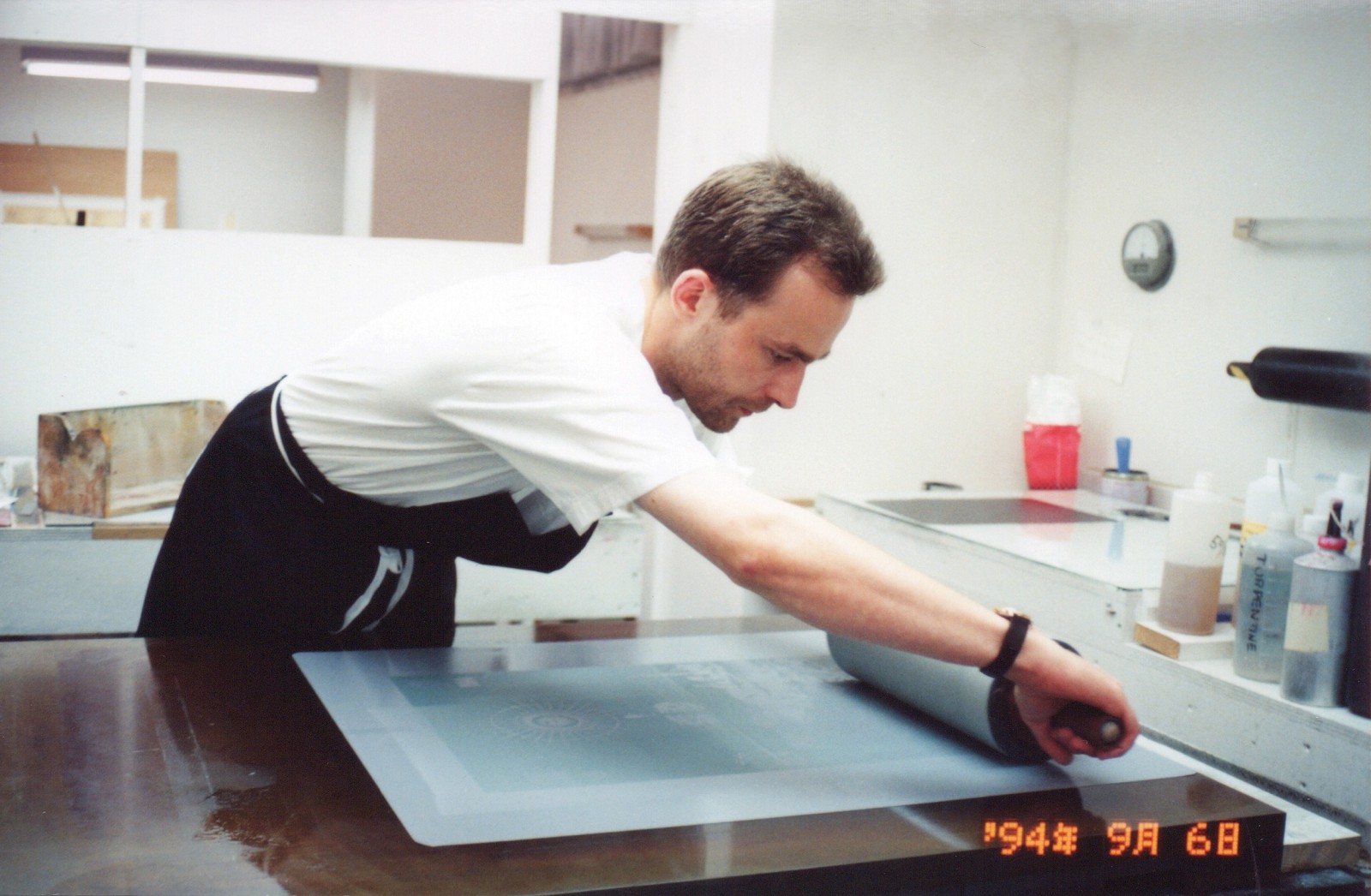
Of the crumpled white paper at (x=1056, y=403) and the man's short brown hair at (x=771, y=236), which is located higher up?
the man's short brown hair at (x=771, y=236)

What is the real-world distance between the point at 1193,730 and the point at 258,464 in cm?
128

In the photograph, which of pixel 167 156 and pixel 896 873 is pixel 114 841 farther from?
pixel 167 156

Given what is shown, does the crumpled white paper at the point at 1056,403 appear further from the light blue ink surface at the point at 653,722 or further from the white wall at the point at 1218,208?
the light blue ink surface at the point at 653,722

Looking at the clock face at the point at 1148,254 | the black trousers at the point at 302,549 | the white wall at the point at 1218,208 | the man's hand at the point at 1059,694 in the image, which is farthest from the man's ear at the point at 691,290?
the clock face at the point at 1148,254

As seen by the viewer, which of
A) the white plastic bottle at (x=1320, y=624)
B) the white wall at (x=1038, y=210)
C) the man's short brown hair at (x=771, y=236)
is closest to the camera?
the man's short brown hair at (x=771, y=236)

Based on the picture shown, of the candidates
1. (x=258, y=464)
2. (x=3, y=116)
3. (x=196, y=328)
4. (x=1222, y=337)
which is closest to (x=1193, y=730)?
(x=1222, y=337)

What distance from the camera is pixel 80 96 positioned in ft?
8.14

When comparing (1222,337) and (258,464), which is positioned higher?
(1222,337)

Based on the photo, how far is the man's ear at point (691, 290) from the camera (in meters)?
1.31

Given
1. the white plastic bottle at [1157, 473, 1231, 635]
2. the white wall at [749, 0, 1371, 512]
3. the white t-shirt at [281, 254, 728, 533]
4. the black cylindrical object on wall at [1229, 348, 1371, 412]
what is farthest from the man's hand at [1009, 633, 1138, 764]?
the white wall at [749, 0, 1371, 512]

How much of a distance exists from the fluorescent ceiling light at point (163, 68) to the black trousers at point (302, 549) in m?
1.33

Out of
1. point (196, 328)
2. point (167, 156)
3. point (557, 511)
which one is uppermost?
point (167, 156)

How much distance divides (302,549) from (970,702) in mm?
803

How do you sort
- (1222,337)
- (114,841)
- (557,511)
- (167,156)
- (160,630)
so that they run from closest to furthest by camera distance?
(114,841)
(557,511)
(160,630)
(1222,337)
(167,156)
